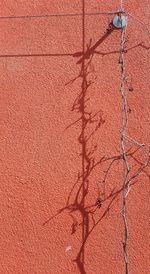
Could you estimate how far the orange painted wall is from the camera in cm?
317

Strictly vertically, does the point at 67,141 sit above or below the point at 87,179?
above

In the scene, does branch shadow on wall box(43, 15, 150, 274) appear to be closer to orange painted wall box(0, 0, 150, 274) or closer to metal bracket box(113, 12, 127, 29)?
orange painted wall box(0, 0, 150, 274)

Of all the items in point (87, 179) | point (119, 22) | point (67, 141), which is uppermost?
point (119, 22)

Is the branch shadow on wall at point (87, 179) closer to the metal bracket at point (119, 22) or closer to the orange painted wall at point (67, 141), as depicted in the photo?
the orange painted wall at point (67, 141)

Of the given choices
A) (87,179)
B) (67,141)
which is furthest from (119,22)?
(87,179)

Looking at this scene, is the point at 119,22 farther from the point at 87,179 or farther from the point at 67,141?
the point at 87,179

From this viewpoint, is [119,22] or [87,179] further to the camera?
[119,22]

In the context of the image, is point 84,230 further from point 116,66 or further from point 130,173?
point 116,66

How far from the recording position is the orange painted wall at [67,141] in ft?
10.4

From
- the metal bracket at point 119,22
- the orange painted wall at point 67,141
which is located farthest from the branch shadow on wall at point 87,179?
the metal bracket at point 119,22

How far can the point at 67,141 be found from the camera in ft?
10.8

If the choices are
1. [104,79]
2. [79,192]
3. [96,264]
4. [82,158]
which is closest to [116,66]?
[104,79]

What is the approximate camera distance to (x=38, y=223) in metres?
3.20

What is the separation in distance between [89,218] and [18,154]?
750mm
